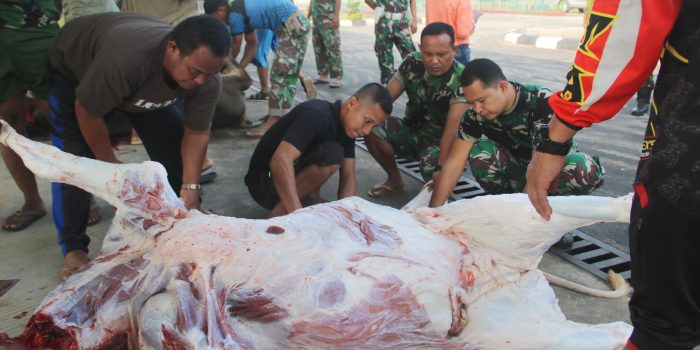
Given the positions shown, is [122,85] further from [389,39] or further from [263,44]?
[389,39]

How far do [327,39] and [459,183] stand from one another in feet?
13.1

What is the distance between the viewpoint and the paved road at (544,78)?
3928 millimetres

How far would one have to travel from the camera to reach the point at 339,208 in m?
2.17

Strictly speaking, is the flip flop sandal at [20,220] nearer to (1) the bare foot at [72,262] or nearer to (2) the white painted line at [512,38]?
(1) the bare foot at [72,262]

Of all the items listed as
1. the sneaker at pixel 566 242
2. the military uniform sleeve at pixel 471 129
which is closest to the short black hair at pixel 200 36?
the military uniform sleeve at pixel 471 129

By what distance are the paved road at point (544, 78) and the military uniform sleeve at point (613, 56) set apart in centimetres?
188

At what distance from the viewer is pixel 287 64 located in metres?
5.12

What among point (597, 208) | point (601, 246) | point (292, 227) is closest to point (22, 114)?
point (292, 227)

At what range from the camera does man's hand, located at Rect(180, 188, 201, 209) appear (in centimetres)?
271

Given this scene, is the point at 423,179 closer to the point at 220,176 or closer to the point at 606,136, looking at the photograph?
the point at 220,176

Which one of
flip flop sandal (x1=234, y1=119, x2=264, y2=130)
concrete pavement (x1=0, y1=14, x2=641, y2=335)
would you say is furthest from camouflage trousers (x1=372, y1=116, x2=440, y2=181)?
flip flop sandal (x1=234, y1=119, x2=264, y2=130)

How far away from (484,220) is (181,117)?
1903 mm

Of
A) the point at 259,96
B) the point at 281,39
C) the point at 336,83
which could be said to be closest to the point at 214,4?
the point at 281,39

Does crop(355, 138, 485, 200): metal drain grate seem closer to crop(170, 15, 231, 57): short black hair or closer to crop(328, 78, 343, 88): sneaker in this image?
crop(170, 15, 231, 57): short black hair
